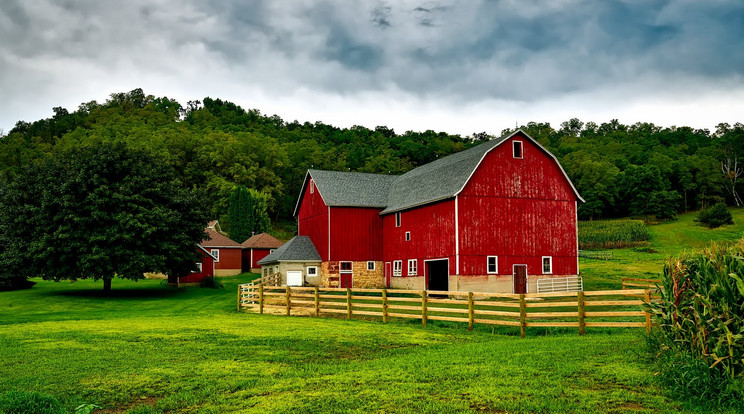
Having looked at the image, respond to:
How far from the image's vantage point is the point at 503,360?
37.8 ft

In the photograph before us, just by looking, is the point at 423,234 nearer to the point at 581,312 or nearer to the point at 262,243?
the point at 581,312

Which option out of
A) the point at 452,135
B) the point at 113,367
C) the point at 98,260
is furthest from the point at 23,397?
the point at 452,135

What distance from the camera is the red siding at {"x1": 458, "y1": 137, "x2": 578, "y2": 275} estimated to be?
33844mm

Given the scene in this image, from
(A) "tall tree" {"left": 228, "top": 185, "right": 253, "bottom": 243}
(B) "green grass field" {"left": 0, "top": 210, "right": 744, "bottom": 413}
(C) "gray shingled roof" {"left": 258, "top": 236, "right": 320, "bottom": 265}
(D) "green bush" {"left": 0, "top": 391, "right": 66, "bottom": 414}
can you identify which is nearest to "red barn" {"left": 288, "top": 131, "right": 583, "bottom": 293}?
(C) "gray shingled roof" {"left": 258, "top": 236, "right": 320, "bottom": 265}

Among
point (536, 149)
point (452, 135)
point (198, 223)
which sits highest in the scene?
Result: point (452, 135)

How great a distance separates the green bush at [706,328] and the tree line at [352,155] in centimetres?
7651

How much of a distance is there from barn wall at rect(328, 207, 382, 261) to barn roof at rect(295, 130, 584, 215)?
643 millimetres

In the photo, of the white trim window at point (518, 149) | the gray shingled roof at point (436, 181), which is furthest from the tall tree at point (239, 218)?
the white trim window at point (518, 149)

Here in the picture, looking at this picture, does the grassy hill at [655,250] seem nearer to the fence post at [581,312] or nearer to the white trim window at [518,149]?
the white trim window at [518,149]

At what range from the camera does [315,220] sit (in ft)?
145

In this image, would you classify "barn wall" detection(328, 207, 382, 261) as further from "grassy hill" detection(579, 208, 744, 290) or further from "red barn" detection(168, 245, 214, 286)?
"red barn" detection(168, 245, 214, 286)

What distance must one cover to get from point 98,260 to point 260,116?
322ft

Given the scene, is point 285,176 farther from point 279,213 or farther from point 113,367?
point 113,367

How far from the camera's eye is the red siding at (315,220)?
42.1 meters
